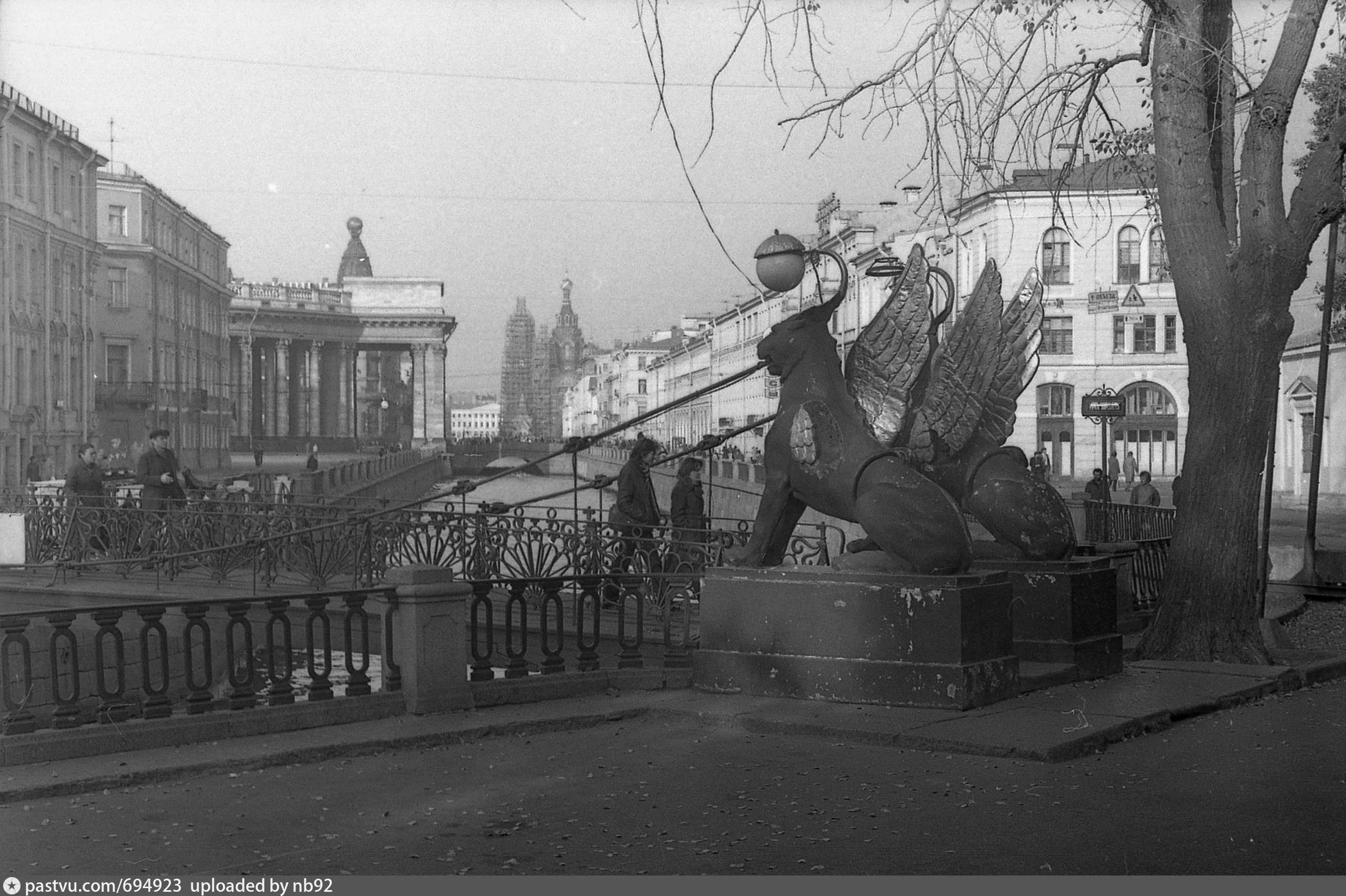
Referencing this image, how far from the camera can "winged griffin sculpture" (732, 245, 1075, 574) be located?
30.4 feet

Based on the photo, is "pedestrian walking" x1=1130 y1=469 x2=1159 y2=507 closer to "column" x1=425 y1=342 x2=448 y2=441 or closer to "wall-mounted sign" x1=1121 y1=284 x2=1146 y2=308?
"wall-mounted sign" x1=1121 y1=284 x2=1146 y2=308

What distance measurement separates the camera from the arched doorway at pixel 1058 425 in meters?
56.7

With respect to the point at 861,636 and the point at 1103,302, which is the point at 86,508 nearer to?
the point at 861,636

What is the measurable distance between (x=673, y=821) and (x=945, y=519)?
3278 millimetres

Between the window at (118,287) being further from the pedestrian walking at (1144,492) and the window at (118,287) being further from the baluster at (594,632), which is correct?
the baluster at (594,632)

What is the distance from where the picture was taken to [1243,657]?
37.9 feet

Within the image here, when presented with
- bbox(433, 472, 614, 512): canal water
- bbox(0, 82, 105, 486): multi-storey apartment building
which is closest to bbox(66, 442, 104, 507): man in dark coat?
bbox(0, 82, 105, 486): multi-storey apartment building

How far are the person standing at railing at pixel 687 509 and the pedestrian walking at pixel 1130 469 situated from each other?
33093 millimetres

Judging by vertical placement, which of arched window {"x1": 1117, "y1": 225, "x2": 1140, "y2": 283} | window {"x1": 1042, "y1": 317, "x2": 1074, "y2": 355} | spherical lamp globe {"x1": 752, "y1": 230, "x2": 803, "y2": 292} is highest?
arched window {"x1": 1117, "y1": 225, "x2": 1140, "y2": 283}

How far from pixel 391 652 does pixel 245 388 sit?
99.4 m

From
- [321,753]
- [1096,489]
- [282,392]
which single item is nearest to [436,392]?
[282,392]

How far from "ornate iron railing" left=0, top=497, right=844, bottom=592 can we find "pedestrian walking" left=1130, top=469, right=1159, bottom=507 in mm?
12109

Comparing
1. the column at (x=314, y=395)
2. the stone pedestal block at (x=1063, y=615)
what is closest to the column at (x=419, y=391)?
the column at (x=314, y=395)

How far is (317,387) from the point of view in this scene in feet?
395
